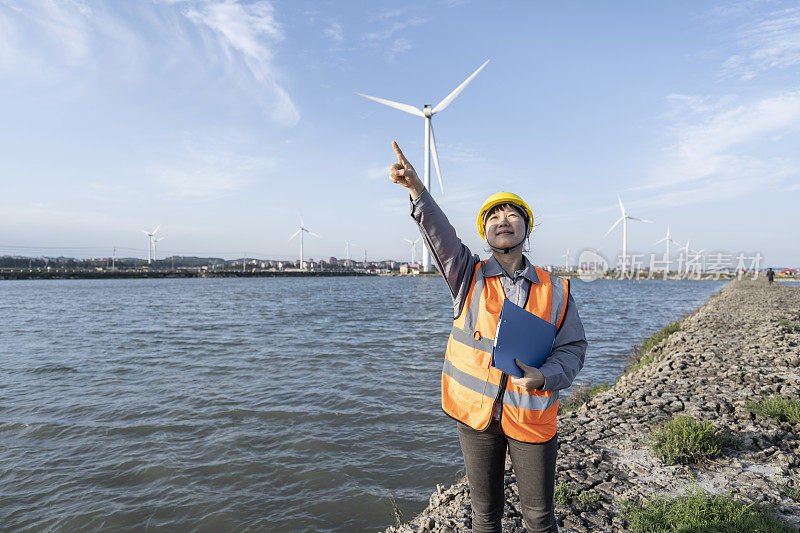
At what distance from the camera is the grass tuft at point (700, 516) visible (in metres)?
3.70

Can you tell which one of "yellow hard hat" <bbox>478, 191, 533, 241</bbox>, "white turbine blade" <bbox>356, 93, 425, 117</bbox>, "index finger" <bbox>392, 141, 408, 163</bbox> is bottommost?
"yellow hard hat" <bbox>478, 191, 533, 241</bbox>

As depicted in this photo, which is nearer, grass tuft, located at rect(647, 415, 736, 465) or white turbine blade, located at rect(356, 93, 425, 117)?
grass tuft, located at rect(647, 415, 736, 465)

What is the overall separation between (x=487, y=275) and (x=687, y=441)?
4.57 m

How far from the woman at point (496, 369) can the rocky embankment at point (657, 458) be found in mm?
1698

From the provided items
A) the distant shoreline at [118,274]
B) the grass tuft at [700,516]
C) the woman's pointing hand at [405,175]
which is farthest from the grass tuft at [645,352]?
the distant shoreline at [118,274]

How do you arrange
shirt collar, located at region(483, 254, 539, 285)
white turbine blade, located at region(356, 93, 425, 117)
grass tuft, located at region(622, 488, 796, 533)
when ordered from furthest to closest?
white turbine blade, located at region(356, 93, 425, 117)
grass tuft, located at region(622, 488, 796, 533)
shirt collar, located at region(483, 254, 539, 285)

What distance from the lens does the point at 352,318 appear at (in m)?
30.8

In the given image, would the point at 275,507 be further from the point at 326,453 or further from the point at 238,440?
the point at 238,440

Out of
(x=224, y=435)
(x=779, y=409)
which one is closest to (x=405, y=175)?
(x=779, y=409)

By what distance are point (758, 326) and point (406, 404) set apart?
45.8 feet

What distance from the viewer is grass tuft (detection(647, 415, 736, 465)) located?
5258mm

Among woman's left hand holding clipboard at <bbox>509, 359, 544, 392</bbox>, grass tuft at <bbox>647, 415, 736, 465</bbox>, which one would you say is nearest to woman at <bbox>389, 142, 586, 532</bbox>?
woman's left hand holding clipboard at <bbox>509, 359, 544, 392</bbox>

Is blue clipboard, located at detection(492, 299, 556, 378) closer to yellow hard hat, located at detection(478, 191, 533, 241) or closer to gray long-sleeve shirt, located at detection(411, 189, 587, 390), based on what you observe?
gray long-sleeve shirt, located at detection(411, 189, 587, 390)

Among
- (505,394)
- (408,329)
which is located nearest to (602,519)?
(505,394)
